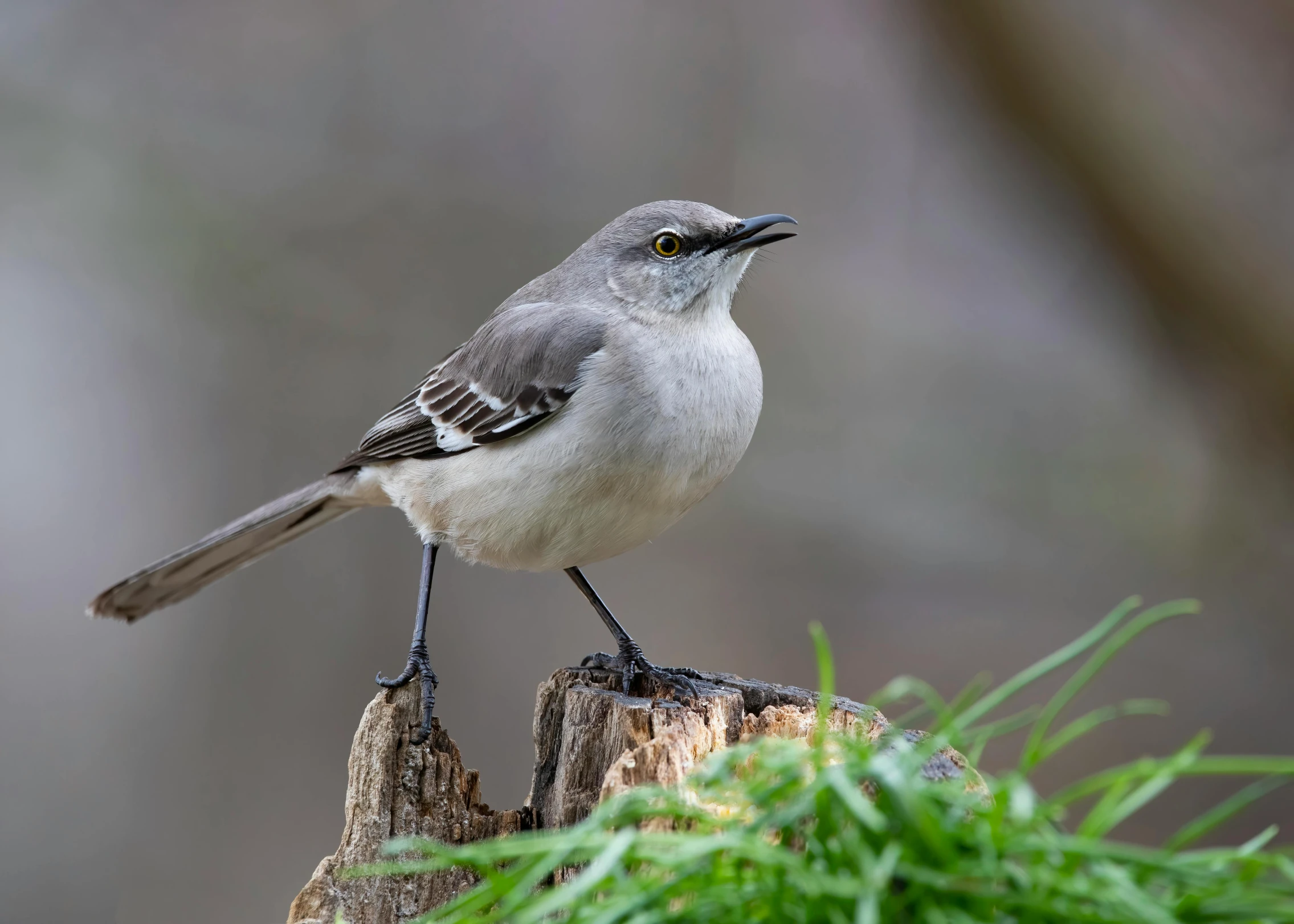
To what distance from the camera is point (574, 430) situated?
131 inches

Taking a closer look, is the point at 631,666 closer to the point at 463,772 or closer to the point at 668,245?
the point at 463,772

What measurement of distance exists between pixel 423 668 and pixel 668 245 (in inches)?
68.6

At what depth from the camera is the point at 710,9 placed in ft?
21.8

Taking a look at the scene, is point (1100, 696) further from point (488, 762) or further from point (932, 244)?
point (488, 762)

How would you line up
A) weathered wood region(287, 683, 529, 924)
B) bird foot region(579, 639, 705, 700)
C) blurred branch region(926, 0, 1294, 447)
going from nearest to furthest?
1. weathered wood region(287, 683, 529, 924)
2. bird foot region(579, 639, 705, 700)
3. blurred branch region(926, 0, 1294, 447)

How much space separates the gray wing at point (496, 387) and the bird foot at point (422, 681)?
73 cm

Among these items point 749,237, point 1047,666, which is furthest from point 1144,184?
point 1047,666

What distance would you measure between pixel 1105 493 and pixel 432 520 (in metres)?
4.44

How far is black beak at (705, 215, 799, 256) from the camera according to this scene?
12.1 feet

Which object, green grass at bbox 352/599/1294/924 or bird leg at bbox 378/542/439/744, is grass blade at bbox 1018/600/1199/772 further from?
bird leg at bbox 378/542/439/744

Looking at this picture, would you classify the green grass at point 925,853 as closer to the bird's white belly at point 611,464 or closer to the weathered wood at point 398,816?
the weathered wood at point 398,816

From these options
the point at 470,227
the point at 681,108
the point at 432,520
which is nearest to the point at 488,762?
the point at 432,520

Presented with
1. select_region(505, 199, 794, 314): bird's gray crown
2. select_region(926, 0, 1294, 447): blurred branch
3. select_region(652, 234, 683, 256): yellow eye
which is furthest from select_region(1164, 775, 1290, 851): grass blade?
select_region(926, 0, 1294, 447): blurred branch

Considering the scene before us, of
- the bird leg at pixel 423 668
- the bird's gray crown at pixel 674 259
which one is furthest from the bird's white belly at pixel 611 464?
the bird leg at pixel 423 668
